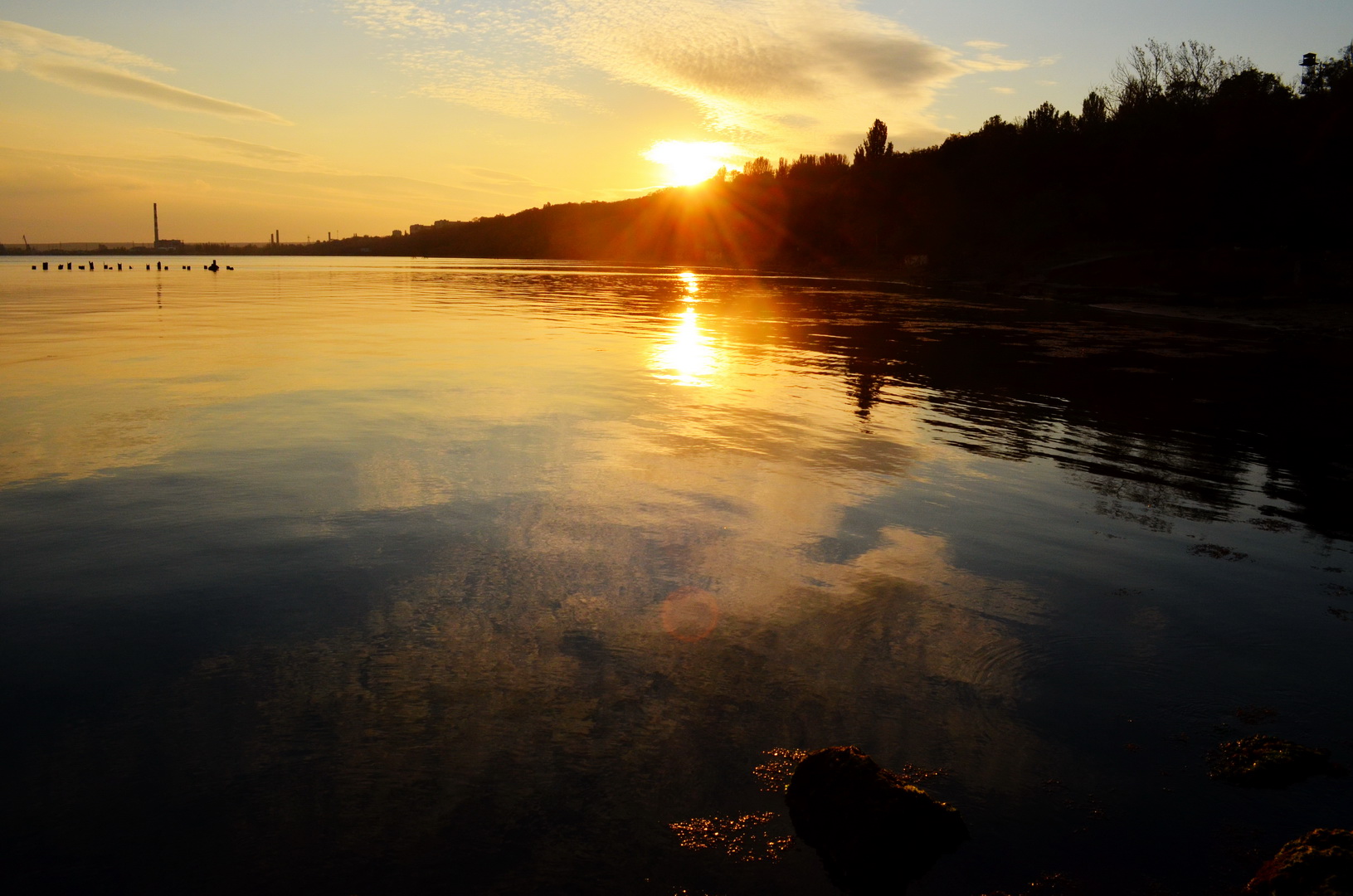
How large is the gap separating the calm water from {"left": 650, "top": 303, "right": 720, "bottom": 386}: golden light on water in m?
4.46

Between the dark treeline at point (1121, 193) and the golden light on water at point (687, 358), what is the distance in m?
42.4

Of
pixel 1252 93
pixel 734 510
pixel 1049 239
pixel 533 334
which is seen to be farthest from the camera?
pixel 1049 239

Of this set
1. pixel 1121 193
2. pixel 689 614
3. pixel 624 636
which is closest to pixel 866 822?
pixel 624 636

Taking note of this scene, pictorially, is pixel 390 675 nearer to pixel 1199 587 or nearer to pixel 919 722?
pixel 919 722

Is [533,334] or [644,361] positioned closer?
[644,361]

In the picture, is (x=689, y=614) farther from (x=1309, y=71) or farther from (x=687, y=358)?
(x=1309, y=71)

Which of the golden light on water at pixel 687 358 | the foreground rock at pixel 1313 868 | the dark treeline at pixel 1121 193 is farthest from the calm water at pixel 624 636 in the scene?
the dark treeline at pixel 1121 193

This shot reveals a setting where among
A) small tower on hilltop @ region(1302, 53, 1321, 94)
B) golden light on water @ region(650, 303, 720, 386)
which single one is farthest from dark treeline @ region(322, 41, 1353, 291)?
golden light on water @ region(650, 303, 720, 386)

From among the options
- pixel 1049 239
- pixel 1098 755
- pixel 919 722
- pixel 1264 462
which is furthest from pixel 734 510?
pixel 1049 239

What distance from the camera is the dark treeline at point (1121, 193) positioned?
54.4m

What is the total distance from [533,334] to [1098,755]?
24217 millimetres

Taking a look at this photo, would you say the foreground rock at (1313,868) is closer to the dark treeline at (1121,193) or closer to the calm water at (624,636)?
the calm water at (624,636)

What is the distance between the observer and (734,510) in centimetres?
901

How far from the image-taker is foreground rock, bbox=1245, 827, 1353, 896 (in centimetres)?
339
